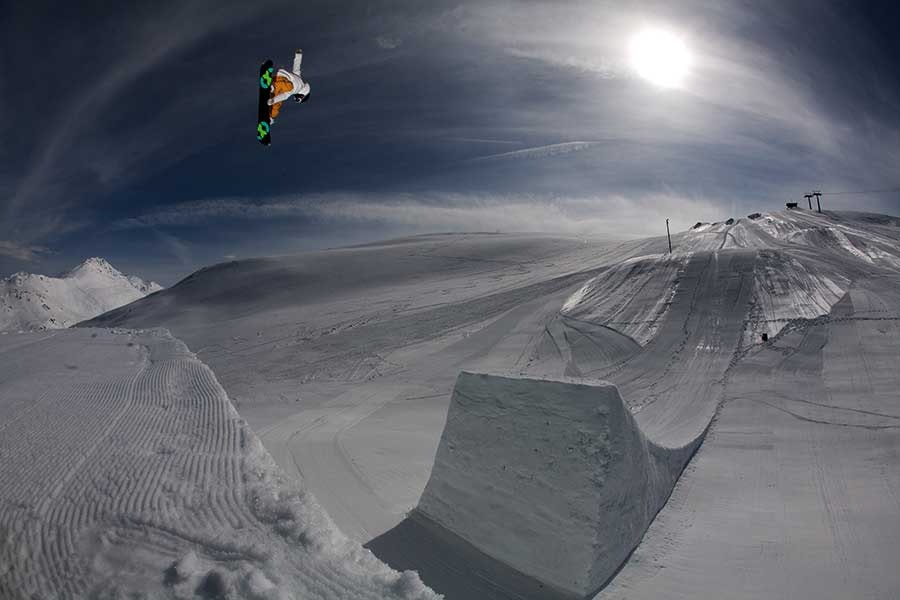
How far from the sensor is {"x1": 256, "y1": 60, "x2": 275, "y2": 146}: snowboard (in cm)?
667

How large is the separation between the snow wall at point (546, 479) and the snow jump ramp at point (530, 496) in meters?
0.01

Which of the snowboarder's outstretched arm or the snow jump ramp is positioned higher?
the snowboarder's outstretched arm

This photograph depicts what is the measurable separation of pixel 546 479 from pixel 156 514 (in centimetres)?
383

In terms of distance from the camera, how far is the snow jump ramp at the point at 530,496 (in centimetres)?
505

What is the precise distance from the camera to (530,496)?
17.9ft

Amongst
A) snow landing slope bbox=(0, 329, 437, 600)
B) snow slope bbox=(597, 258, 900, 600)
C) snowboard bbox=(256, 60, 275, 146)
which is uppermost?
snowboard bbox=(256, 60, 275, 146)

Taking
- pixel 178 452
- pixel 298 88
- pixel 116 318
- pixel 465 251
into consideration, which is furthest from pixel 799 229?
pixel 116 318

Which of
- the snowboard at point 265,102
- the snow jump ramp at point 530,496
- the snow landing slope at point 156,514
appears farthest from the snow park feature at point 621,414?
the snowboard at point 265,102

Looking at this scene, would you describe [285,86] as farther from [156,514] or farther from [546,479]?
[546,479]

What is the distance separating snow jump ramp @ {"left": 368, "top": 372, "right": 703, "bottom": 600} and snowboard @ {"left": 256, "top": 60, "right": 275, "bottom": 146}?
4500mm

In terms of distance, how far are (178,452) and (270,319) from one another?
2344 centimetres

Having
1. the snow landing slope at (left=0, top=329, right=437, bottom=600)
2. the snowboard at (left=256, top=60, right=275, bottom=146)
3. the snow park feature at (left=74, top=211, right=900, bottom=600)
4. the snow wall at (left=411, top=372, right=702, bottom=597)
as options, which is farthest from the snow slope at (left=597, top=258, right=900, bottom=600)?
the snowboard at (left=256, top=60, right=275, bottom=146)

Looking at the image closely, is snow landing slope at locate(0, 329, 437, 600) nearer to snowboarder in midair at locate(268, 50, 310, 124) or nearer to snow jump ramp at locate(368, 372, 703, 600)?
snow jump ramp at locate(368, 372, 703, 600)

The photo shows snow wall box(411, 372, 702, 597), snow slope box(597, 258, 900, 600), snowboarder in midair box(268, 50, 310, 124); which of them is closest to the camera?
snow wall box(411, 372, 702, 597)
